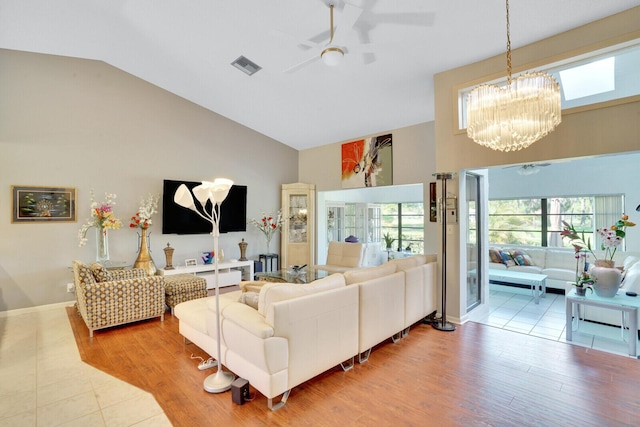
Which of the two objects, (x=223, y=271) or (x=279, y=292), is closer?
(x=279, y=292)

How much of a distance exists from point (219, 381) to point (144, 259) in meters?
3.31

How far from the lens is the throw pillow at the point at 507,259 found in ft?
20.6

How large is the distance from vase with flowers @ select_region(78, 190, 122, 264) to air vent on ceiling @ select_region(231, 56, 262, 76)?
292 cm

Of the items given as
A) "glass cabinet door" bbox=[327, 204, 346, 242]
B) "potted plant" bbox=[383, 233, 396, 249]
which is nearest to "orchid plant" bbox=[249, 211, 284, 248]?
"glass cabinet door" bbox=[327, 204, 346, 242]

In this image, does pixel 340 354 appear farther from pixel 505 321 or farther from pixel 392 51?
pixel 392 51

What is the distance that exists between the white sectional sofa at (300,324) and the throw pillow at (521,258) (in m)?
3.90

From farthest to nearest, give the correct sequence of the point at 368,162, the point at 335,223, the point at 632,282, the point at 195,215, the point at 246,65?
1. the point at 335,223
2. the point at 368,162
3. the point at 195,215
4. the point at 246,65
5. the point at 632,282

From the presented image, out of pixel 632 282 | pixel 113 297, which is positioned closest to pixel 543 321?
pixel 632 282

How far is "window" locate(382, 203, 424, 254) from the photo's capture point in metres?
8.48

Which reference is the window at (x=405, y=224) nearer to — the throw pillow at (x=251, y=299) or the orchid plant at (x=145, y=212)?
the orchid plant at (x=145, y=212)

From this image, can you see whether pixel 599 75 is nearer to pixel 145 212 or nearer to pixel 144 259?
pixel 145 212

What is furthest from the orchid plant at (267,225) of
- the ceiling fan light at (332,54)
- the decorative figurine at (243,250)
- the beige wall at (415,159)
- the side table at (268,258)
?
the ceiling fan light at (332,54)

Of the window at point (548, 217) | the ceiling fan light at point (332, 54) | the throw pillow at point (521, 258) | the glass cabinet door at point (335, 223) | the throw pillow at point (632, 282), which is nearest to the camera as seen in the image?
the ceiling fan light at point (332, 54)

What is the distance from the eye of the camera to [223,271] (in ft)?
19.9
